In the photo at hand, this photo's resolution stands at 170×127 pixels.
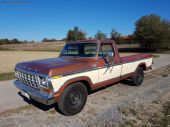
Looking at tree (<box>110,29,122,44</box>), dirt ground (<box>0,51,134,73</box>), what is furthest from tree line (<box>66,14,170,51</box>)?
tree (<box>110,29,122,44</box>)

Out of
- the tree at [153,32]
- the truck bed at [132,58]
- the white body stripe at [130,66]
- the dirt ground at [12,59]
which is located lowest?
the dirt ground at [12,59]

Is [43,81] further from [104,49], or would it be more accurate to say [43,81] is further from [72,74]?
[104,49]

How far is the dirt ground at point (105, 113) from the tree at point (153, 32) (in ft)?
117

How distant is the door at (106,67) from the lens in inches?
225

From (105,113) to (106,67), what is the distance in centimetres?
145

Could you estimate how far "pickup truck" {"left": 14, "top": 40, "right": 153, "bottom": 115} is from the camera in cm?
444

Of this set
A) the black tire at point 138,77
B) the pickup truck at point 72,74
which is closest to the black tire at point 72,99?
the pickup truck at point 72,74

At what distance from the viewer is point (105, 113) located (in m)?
5.07

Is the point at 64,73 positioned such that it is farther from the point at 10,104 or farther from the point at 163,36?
the point at 163,36

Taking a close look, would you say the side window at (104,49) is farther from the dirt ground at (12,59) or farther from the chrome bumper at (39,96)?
the dirt ground at (12,59)

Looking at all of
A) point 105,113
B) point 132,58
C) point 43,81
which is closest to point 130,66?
point 132,58

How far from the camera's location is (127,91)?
7207 mm

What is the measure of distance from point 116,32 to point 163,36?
3892cm

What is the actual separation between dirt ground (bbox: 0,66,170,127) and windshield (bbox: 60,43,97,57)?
153cm
